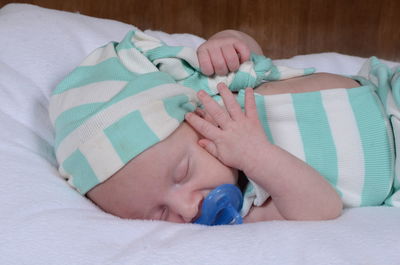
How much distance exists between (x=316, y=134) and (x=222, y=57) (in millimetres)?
189

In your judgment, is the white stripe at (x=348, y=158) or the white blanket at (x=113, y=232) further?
the white stripe at (x=348, y=158)

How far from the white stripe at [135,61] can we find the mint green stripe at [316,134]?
0.76 ft

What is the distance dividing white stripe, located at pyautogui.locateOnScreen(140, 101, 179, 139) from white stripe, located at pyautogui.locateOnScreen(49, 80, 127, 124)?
0.20ft

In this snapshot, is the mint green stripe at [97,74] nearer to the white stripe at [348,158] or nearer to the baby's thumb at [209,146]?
the baby's thumb at [209,146]

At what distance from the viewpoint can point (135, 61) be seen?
0.75 m

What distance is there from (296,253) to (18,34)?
66 cm

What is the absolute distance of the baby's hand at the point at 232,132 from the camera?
640 millimetres

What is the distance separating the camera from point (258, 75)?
31.3 inches

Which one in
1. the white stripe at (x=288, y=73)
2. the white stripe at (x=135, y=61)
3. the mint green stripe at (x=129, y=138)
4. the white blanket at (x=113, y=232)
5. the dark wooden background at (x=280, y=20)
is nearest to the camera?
the white blanket at (x=113, y=232)

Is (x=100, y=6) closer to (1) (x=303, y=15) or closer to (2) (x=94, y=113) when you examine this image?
(1) (x=303, y=15)

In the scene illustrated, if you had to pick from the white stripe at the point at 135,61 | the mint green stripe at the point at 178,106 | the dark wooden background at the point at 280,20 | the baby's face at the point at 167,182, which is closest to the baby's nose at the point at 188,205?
the baby's face at the point at 167,182

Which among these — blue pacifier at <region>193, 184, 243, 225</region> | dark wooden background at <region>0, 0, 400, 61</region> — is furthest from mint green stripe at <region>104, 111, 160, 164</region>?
dark wooden background at <region>0, 0, 400, 61</region>

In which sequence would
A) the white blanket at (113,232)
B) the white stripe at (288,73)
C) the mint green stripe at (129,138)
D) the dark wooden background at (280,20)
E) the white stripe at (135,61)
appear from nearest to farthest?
1. the white blanket at (113,232)
2. the mint green stripe at (129,138)
3. the white stripe at (135,61)
4. the white stripe at (288,73)
5. the dark wooden background at (280,20)

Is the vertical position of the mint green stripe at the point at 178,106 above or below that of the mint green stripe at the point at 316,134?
above
